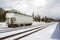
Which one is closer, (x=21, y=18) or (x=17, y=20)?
(x=17, y=20)

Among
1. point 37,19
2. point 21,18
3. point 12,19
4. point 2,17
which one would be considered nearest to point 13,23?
point 12,19

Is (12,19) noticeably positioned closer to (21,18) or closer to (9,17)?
(9,17)

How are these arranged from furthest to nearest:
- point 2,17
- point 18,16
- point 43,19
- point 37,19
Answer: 1. point 43,19
2. point 37,19
3. point 2,17
4. point 18,16

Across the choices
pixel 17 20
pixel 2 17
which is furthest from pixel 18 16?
pixel 2 17

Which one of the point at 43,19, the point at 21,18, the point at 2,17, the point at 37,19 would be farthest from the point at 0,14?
the point at 43,19

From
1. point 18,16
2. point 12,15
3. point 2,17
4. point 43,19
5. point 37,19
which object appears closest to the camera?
point 12,15

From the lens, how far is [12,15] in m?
29.5

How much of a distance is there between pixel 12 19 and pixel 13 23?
91 centimetres

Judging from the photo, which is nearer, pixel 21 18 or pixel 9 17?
→ pixel 9 17

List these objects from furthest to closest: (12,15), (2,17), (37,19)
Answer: (37,19) < (2,17) < (12,15)

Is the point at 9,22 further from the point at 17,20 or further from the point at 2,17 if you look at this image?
the point at 2,17

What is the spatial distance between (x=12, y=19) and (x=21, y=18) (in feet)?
12.5

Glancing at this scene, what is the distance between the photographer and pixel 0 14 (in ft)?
207

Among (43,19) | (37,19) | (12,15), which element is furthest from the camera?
(43,19)
